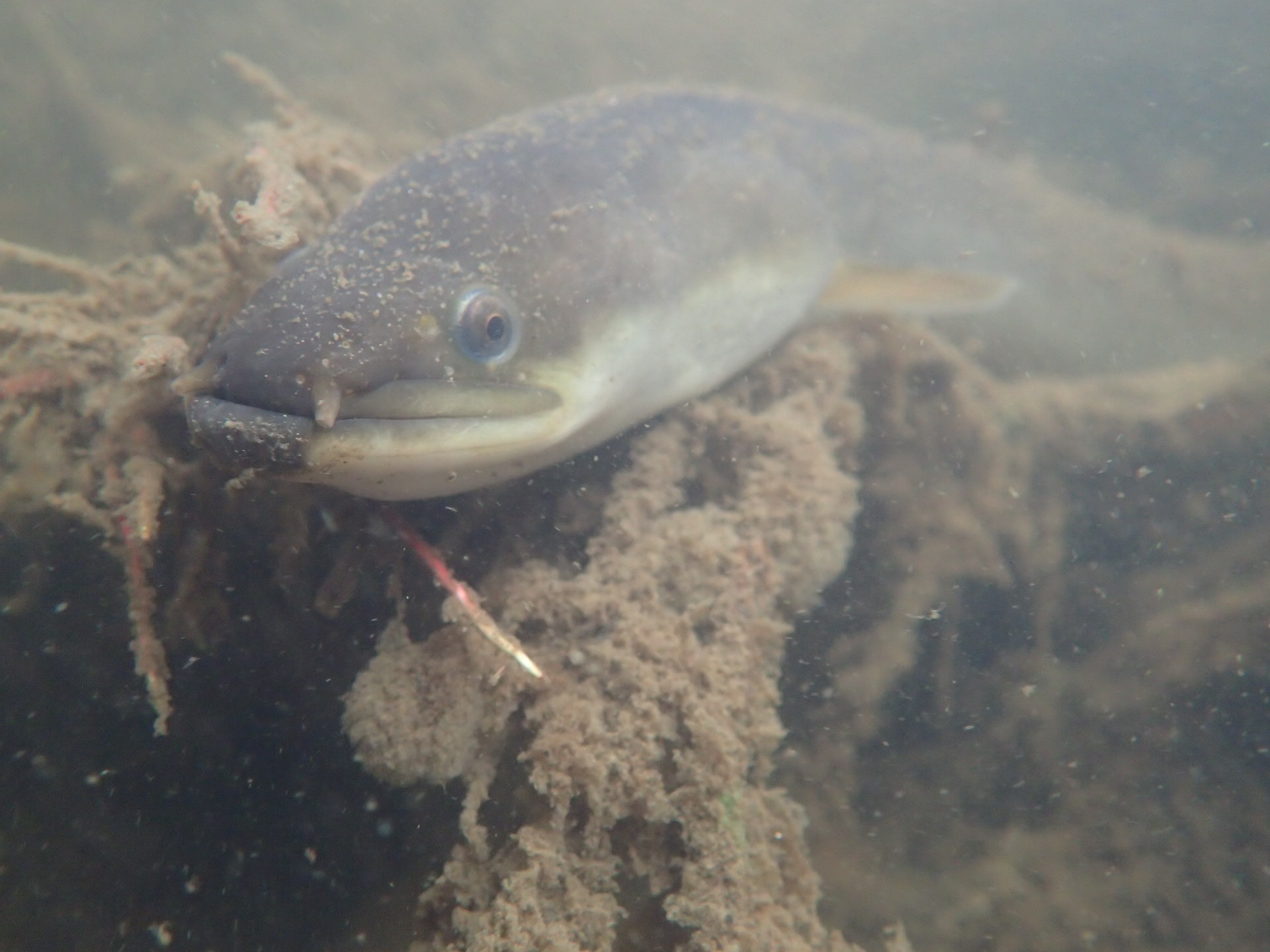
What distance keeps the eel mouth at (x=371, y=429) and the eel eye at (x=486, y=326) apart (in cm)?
13

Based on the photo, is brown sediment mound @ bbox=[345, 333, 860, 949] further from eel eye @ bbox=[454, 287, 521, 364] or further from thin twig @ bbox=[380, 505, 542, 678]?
eel eye @ bbox=[454, 287, 521, 364]

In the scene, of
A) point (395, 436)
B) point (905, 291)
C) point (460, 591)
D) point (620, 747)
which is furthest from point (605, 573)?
point (905, 291)

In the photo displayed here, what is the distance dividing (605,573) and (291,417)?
4.39 ft

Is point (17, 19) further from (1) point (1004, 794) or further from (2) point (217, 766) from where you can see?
(1) point (1004, 794)

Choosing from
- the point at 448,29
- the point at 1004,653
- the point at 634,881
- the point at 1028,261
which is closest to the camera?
the point at 634,881

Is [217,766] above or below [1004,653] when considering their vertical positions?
above

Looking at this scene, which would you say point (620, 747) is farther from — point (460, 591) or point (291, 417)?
point (291, 417)

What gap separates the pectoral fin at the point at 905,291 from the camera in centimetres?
451

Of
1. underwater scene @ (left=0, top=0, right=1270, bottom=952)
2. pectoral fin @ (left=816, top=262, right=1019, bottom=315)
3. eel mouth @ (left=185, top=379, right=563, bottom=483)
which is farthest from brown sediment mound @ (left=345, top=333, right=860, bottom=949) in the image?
pectoral fin @ (left=816, top=262, right=1019, bottom=315)

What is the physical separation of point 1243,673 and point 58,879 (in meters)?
6.45

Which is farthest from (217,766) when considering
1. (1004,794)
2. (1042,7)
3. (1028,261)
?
(1042,7)

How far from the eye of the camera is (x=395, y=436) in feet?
6.97

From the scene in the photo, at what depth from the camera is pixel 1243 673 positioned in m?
4.32

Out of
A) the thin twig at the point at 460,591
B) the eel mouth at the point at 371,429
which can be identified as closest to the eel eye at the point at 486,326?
the eel mouth at the point at 371,429
